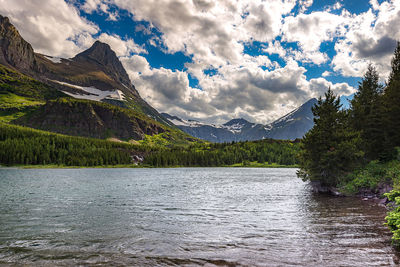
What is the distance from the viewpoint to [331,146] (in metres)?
47.9

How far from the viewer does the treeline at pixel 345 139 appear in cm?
4584

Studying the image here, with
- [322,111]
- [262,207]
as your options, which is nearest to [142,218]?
[262,207]

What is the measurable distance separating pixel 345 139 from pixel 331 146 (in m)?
2.80

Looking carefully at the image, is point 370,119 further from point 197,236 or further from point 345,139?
point 197,236

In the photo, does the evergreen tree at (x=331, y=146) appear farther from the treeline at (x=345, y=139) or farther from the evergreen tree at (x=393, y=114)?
the evergreen tree at (x=393, y=114)

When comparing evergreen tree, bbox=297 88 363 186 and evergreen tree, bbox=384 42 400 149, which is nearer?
evergreen tree, bbox=297 88 363 186

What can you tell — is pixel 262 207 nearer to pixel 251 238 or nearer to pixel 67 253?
pixel 251 238

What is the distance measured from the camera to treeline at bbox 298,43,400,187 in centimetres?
4584

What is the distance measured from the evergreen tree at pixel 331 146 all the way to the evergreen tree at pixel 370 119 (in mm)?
4428

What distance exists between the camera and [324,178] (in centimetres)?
4838

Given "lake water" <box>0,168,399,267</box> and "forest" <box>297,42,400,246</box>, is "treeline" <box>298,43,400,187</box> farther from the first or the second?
"lake water" <box>0,168,399,267</box>

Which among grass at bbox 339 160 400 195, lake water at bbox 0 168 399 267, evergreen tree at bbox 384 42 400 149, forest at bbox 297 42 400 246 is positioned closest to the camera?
lake water at bbox 0 168 399 267

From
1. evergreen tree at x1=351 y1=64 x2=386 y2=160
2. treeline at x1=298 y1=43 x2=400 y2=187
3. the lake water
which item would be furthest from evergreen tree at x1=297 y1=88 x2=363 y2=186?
the lake water

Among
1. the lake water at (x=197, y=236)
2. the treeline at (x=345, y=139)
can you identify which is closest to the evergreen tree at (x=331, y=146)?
the treeline at (x=345, y=139)
